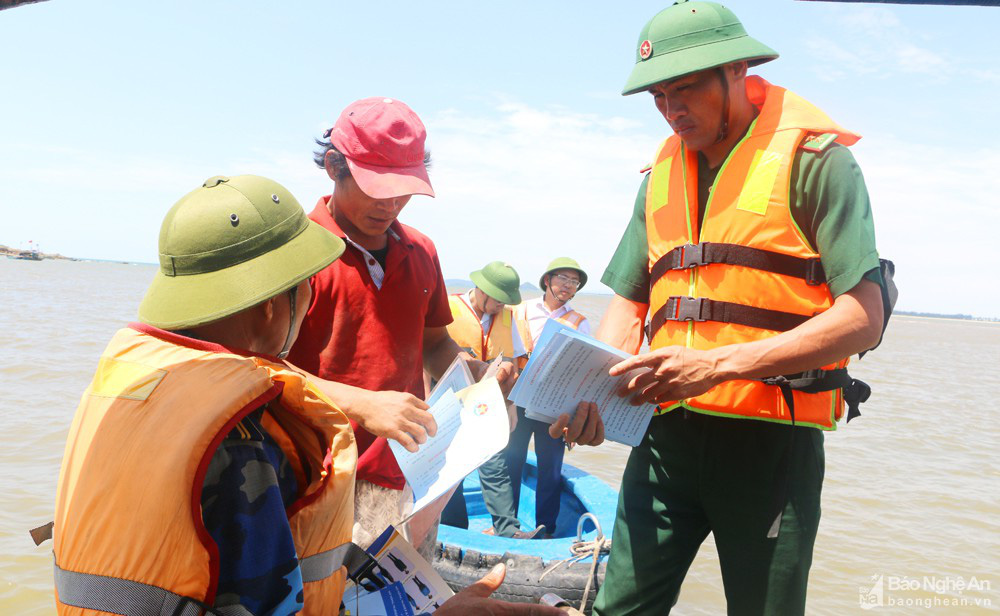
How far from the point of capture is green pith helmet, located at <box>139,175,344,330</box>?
1369 mm

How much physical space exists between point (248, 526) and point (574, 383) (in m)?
1.17

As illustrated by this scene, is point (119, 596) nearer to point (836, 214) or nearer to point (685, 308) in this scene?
point (685, 308)

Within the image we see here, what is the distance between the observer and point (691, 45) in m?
2.12

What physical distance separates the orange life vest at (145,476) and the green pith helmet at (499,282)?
533cm

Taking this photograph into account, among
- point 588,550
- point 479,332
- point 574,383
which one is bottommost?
point 588,550

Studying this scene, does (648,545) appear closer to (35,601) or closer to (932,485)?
(35,601)

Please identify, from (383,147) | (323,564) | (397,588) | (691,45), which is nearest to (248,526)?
(323,564)

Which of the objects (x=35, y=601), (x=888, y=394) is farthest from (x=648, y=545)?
(x=888, y=394)

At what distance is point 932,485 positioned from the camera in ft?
27.3

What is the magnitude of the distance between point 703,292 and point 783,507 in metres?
0.65

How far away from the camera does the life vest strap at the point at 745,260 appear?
2061mm

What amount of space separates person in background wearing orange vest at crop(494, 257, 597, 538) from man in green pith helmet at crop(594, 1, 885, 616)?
271cm

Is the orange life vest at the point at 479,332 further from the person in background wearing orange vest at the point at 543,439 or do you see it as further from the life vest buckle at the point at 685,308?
the life vest buckle at the point at 685,308

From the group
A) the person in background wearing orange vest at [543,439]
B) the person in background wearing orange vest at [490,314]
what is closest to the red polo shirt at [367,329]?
the person in background wearing orange vest at [543,439]
